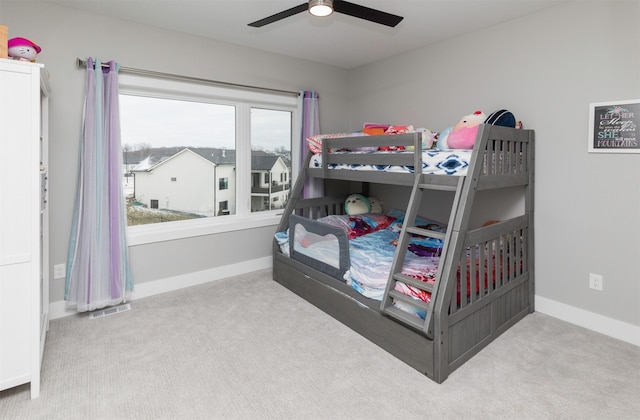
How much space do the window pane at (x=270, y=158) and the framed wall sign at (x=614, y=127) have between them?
275 centimetres

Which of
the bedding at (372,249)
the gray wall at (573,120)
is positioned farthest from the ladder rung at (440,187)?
the gray wall at (573,120)

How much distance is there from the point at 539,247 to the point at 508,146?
0.90 meters

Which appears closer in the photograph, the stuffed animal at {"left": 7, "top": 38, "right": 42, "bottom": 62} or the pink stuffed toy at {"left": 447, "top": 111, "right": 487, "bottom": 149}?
the stuffed animal at {"left": 7, "top": 38, "right": 42, "bottom": 62}

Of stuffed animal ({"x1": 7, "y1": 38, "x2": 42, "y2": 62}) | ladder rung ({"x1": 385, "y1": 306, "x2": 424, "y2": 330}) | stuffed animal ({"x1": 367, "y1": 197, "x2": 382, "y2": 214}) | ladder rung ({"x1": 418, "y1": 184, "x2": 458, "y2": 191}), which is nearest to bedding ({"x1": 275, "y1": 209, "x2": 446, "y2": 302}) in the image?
ladder rung ({"x1": 385, "y1": 306, "x2": 424, "y2": 330})

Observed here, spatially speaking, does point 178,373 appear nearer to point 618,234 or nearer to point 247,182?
point 247,182

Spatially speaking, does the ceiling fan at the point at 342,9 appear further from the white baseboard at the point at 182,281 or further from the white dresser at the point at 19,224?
the white baseboard at the point at 182,281

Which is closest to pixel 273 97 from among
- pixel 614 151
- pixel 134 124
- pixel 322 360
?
pixel 134 124

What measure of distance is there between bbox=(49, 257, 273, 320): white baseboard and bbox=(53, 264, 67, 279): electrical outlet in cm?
20

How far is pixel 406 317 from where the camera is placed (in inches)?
81.7

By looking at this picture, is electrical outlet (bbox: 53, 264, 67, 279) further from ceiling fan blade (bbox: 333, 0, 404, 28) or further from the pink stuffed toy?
the pink stuffed toy

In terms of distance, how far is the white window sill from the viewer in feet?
10.2

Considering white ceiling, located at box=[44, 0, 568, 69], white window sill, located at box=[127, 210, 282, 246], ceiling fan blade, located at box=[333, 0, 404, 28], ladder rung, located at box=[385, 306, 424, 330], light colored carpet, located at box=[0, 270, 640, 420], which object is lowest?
light colored carpet, located at box=[0, 270, 640, 420]

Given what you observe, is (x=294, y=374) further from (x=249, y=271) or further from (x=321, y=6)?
(x=321, y=6)

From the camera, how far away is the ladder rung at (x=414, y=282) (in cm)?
202
